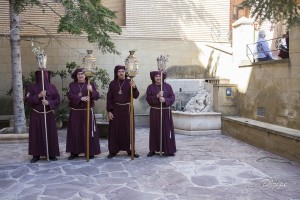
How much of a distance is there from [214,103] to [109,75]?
12.9 feet

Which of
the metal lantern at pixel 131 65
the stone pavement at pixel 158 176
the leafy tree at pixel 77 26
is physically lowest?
the stone pavement at pixel 158 176

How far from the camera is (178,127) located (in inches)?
423

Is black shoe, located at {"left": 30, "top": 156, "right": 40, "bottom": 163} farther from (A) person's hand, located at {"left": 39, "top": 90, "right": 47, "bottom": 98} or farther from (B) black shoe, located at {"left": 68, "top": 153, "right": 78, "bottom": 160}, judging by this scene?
(A) person's hand, located at {"left": 39, "top": 90, "right": 47, "bottom": 98}

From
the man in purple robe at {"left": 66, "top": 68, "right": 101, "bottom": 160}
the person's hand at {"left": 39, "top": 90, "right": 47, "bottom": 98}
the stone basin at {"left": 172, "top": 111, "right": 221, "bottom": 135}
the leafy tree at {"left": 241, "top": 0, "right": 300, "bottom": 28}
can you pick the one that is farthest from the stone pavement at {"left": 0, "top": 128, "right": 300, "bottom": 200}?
the leafy tree at {"left": 241, "top": 0, "right": 300, "bottom": 28}

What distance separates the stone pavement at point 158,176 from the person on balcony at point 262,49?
2749 mm

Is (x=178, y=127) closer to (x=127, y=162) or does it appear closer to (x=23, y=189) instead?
(x=127, y=162)

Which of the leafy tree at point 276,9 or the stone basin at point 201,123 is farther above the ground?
the leafy tree at point 276,9

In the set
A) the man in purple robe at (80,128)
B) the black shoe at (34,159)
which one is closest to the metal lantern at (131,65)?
the man in purple robe at (80,128)

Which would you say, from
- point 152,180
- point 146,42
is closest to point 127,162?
point 152,180

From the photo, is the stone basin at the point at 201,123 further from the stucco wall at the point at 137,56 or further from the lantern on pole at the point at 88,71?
the lantern on pole at the point at 88,71

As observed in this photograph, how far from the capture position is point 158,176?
6.00 m

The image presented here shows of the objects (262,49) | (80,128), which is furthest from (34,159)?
(262,49)

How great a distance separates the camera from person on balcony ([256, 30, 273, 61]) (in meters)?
9.45

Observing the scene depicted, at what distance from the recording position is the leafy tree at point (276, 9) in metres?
4.28
